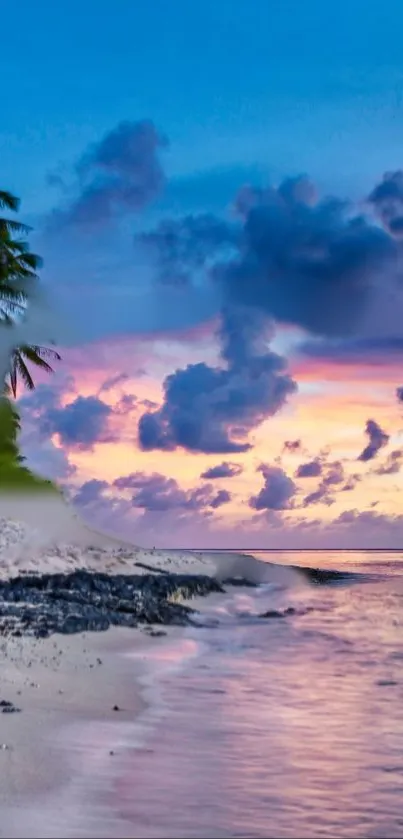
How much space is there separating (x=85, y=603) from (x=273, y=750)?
16329 millimetres

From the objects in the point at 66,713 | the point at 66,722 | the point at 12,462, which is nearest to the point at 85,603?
the point at 66,713

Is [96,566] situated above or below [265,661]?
above

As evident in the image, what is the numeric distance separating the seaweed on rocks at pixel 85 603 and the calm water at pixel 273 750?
3.10 meters

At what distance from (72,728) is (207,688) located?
4316 millimetres

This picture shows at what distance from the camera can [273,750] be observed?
1044 cm

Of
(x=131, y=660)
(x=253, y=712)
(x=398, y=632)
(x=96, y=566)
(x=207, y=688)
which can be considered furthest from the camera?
(x=96, y=566)

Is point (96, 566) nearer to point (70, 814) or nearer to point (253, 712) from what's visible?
point (253, 712)

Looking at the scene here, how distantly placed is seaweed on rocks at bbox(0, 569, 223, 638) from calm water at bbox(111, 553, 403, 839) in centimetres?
310

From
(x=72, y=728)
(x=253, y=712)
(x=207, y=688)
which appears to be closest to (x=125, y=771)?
(x=72, y=728)

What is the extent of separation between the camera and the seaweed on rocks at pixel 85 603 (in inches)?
805

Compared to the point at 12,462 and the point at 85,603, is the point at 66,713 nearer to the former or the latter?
the point at 85,603

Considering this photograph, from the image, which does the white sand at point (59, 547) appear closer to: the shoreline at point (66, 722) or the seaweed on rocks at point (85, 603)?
the seaweed on rocks at point (85, 603)

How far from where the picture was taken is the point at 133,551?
166 feet

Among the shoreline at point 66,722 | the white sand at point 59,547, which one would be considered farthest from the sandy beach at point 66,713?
the white sand at point 59,547
